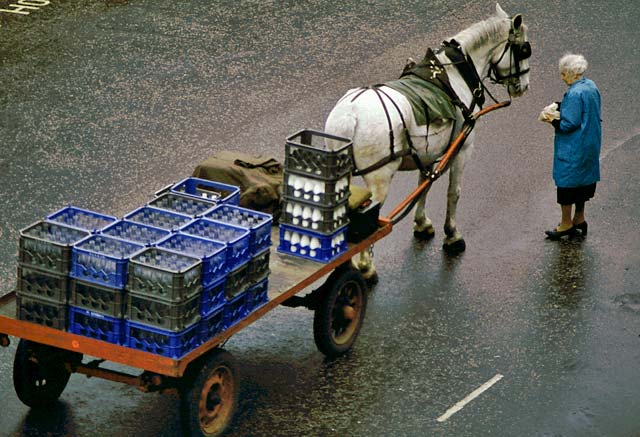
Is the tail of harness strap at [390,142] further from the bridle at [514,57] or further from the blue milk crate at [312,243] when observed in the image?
the bridle at [514,57]

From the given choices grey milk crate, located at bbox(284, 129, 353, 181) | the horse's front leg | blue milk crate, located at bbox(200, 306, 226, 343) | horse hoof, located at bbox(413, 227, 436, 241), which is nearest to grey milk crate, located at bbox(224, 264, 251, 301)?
blue milk crate, located at bbox(200, 306, 226, 343)

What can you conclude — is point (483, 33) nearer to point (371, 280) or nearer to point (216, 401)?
point (371, 280)

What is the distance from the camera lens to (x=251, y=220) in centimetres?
1043

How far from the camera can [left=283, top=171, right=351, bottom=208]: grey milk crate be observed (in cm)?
1087

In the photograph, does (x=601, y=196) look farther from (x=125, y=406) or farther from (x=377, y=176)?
(x=125, y=406)

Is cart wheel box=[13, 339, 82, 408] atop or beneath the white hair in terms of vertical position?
beneath

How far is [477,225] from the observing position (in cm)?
1423

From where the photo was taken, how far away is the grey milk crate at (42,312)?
9742 millimetres

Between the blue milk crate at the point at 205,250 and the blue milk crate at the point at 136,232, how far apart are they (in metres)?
0.17

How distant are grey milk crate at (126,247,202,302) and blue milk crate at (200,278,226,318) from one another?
100 millimetres

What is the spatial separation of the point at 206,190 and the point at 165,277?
192cm

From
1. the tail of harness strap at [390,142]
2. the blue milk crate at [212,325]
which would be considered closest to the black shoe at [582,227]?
the tail of harness strap at [390,142]

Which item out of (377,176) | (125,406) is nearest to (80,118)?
(377,176)

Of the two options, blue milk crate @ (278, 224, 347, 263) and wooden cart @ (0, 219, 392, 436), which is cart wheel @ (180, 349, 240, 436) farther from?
blue milk crate @ (278, 224, 347, 263)
